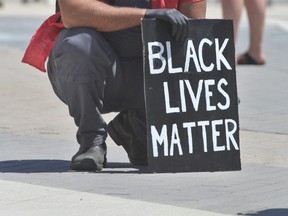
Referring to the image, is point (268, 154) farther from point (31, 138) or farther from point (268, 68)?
point (268, 68)

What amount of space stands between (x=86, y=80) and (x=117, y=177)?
1.78ft

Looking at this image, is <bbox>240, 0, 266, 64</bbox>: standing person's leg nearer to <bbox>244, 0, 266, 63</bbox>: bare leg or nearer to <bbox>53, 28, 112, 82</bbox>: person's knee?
<bbox>244, 0, 266, 63</bbox>: bare leg

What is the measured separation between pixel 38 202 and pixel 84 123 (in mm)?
949

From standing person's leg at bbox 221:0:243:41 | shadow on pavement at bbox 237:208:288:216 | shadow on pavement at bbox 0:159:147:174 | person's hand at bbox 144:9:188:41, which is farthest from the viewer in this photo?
standing person's leg at bbox 221:0:243:41

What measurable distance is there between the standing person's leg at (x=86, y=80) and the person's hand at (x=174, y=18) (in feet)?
1.07

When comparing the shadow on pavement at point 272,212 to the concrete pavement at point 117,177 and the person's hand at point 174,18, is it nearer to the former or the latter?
the concrete pavement at point 117,177

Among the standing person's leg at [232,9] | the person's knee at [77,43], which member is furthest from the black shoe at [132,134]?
the standing person's leg at [232,9]

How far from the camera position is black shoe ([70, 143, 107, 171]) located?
6238mm

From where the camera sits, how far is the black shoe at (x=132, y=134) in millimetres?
6543

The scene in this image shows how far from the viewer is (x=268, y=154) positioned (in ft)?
22.6

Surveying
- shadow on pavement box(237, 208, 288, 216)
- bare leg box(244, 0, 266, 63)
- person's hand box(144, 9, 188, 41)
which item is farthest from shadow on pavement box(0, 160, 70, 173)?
bare leg box(244, 0, 266, 63)

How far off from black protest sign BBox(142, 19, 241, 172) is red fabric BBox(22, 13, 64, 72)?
62cm

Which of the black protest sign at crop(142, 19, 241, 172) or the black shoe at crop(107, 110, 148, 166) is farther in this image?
the black shoe at crop(107, 110, 148, 166)

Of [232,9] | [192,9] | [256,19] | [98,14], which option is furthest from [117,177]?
[256,19]
